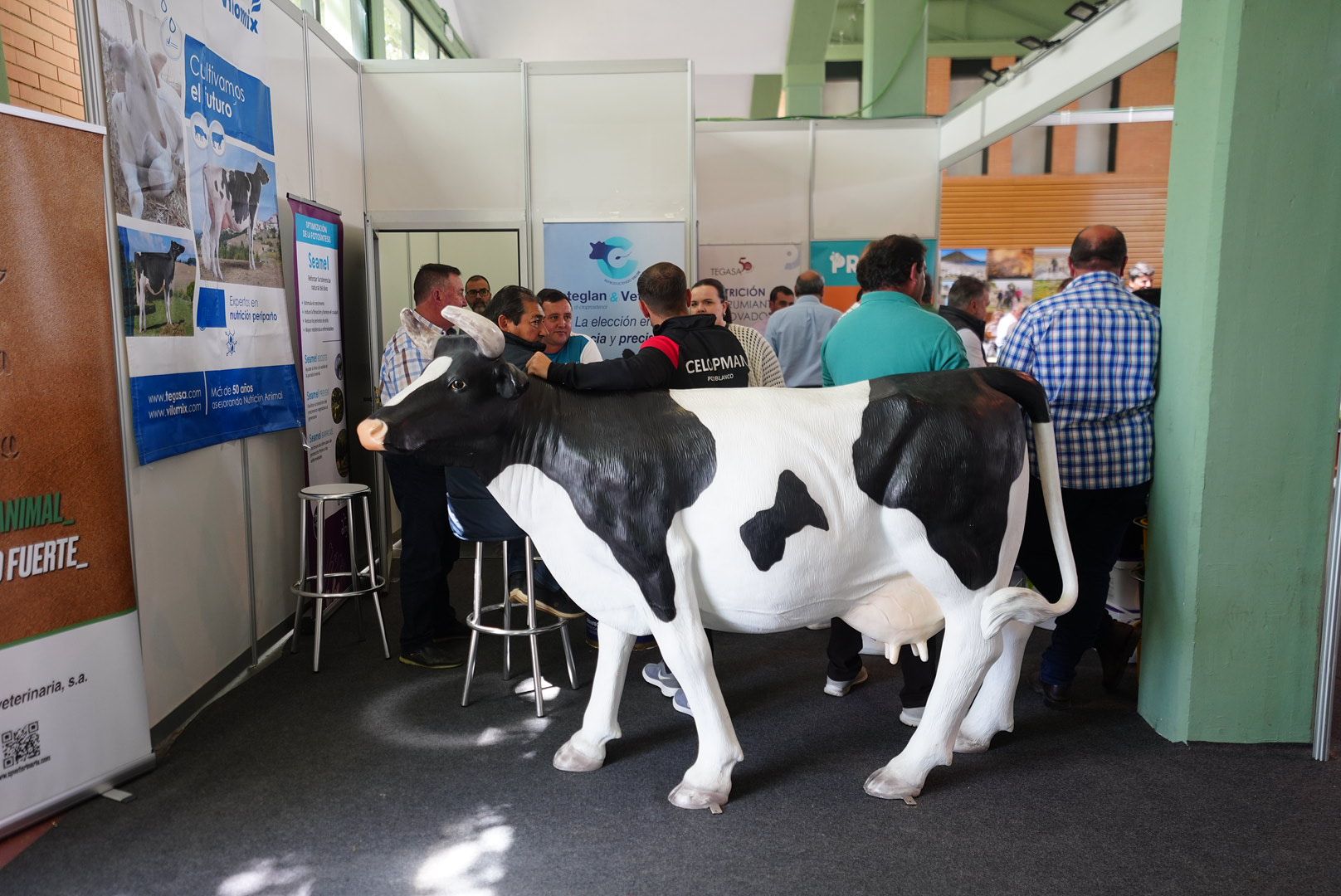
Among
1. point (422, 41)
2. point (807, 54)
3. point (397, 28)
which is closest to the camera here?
point (397, 28)

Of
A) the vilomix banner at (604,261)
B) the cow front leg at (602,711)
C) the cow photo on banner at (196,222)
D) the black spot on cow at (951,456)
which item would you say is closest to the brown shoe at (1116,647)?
the black spot on cow at (951,456)

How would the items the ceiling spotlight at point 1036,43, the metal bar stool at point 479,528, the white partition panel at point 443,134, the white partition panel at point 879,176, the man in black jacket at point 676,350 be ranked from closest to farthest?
the man in black jacket at point 676,350
the metal bar stool at point 479,528
the white partition panel at point 443,134
the ceiling spotlight at point 1036,43
the white partition panel at point 879,176

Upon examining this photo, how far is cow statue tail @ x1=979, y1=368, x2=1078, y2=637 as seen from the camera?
253 centimetres

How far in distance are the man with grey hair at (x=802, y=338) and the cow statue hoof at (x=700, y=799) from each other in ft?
A: 11.2

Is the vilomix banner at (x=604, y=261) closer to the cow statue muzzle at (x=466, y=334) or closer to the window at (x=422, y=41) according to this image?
the cow statue muzzle at (x=466, y=334)

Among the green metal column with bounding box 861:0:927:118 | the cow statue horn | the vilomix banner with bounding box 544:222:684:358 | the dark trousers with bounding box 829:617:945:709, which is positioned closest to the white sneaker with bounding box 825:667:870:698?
the dark trousers with bounding box 829:617:945:709

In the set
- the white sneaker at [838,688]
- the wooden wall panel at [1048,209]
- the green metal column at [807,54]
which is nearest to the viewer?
the white sneaker at [838,688]

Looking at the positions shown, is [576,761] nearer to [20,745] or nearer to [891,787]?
[891,787]

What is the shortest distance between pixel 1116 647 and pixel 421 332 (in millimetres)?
2714

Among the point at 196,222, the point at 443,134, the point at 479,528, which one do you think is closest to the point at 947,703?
the point at 479,528

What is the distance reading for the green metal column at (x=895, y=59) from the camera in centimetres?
848

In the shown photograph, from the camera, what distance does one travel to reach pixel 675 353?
2982 millimetres

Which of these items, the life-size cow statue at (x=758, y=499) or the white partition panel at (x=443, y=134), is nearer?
the life-size cow statue at (x=758, y=499)

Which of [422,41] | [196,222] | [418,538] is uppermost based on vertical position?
[422,41]
